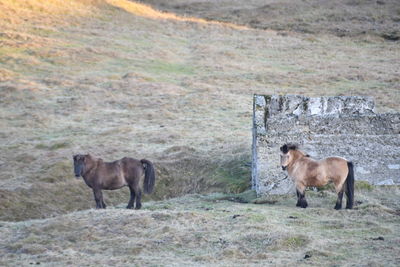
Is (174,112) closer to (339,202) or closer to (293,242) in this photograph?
(339,202)

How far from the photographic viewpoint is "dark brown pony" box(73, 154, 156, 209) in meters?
16.3

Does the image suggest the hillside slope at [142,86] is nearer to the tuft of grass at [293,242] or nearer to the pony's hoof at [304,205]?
the pony's hoof at [304,205]

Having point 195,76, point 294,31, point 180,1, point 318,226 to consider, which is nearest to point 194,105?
point 195,76

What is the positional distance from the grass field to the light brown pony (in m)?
0.48

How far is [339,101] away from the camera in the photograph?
2005cm

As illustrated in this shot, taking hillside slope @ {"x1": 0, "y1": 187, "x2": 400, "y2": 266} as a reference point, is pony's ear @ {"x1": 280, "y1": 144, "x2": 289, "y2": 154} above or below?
above

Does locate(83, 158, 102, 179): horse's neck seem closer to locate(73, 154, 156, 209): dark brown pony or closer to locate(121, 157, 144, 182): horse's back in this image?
locate(73, 154, 156, 209): dark brown pony

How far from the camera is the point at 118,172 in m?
16.3

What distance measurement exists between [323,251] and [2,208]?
33.2 feet

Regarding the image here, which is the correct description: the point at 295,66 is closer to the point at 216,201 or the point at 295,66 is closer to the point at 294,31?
the point at 294,31

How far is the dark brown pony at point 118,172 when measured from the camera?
1633 centimetres

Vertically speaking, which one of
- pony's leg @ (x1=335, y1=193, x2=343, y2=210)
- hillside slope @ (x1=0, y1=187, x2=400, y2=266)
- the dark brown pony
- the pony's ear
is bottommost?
hillside slope @ (x1=0, y1=187, x2=400, y2=266)

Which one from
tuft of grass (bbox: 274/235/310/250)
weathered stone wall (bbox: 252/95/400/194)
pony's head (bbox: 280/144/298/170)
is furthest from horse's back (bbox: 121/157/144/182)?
tuft of grass (bbox: 274/235/310/250)

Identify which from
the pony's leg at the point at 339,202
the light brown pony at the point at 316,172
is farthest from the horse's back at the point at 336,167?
the pony's leg at the point at 339,202
